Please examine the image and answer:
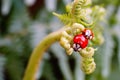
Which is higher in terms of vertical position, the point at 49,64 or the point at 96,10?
the point at 96,10

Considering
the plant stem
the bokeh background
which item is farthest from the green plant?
the bokeh background

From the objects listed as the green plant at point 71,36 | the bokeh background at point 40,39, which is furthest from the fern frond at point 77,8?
the bokeh background at point 40,39

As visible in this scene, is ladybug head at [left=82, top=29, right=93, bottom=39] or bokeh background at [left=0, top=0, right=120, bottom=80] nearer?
ladybug head at [left=82, top=29, right=93, bottom=39]

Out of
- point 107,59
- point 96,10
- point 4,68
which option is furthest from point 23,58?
point 96,10

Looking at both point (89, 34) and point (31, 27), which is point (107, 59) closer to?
point (31, 27)

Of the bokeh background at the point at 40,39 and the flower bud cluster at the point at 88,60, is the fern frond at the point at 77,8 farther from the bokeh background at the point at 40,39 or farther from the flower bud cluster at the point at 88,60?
the bokeh background at the point at 40,39

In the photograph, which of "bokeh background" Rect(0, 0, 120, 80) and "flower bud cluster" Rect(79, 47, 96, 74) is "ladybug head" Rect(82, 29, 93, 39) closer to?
"flower bud cluster" Rect(79, 47, 96, 74)
